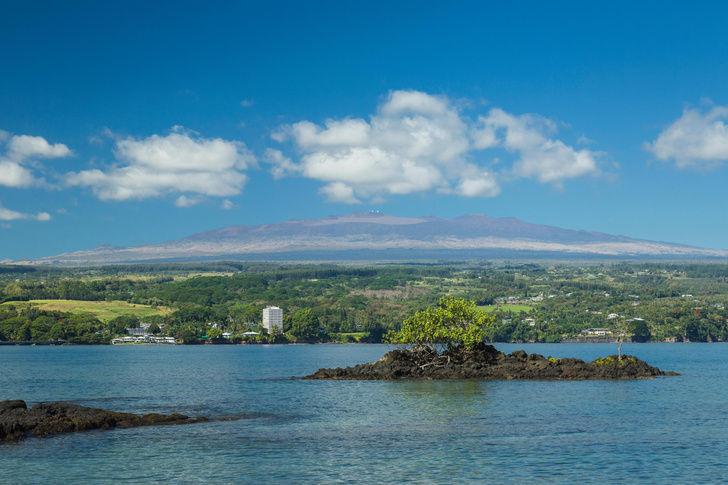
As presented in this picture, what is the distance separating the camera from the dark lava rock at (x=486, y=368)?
3590 inches

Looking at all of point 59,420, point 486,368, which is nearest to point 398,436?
point 59,420

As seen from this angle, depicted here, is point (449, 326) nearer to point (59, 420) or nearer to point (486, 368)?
point (486, 368)

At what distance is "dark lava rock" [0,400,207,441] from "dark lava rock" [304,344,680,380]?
42469 mm

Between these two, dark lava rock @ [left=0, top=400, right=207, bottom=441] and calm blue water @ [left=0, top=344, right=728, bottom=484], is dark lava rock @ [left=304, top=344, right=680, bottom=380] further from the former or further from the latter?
dark lava rock @ [left=0, top=400, right=207, bottom=441]

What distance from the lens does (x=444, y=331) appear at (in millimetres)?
93750

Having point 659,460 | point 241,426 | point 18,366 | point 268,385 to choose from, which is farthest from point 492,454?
point 18,366

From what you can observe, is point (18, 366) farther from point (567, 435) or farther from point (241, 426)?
point (567, 435)

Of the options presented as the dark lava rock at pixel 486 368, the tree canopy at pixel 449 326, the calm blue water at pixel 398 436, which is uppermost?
the tree canopy at pixel 449 326

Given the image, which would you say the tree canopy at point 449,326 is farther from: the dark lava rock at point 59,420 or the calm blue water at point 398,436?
the dark lava rock at point 59,420

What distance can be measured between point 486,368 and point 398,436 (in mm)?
48636

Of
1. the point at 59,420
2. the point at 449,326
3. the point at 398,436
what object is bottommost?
the point at 398,436

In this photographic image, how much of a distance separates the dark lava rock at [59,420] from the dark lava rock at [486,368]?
4247 cm

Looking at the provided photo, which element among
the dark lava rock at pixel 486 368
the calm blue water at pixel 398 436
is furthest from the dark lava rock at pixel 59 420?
the dark lava rock at pixel 486 368

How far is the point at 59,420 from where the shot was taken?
158 ft
